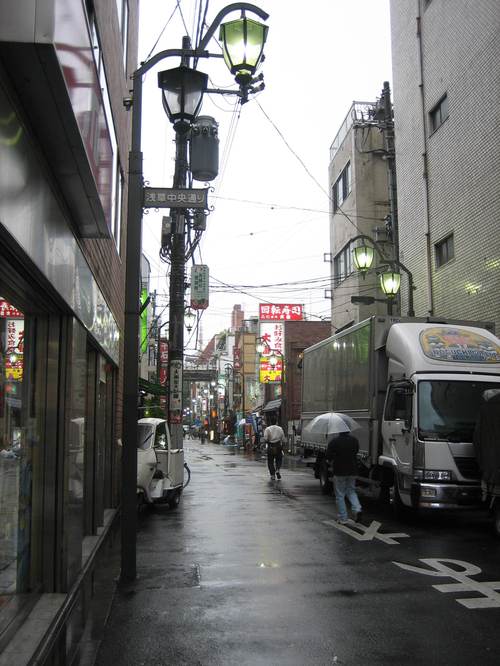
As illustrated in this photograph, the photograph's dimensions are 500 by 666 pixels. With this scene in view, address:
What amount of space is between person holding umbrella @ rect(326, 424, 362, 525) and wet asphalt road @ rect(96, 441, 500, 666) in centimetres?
32

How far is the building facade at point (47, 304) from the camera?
364cm

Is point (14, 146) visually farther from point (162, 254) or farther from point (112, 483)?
point (162, 254)

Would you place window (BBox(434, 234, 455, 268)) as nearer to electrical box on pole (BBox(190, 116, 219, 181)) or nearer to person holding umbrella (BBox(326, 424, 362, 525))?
electrical box on pole (BBox(190, 116, 219, 181))

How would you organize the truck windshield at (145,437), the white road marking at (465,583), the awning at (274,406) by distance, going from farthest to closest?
the awning at (274,406), the truck windshield at (145,437), the white road marking at (465,583)

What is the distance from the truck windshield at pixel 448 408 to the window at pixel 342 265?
1771 centimetres

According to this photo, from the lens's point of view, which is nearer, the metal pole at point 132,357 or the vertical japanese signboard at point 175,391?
the metal pole at point 132,357

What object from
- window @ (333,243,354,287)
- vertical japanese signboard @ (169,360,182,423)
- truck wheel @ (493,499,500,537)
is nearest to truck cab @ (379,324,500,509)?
truck wheel @ (493,499,500,537)

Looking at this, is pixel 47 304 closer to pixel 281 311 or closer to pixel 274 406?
pixel 274 406

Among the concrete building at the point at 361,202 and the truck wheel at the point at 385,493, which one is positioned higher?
the concrete building at the point at 361,202

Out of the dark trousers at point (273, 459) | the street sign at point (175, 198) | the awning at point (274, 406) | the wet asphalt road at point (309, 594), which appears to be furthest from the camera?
the awning at point (274, 406)

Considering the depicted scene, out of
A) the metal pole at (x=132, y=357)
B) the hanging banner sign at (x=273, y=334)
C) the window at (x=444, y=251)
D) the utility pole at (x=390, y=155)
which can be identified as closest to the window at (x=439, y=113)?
the window at (x=444, y=251)

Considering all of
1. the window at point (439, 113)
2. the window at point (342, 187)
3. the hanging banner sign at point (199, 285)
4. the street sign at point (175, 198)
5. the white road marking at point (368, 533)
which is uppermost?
the window at point (342, 187)

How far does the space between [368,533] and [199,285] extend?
14.7 m

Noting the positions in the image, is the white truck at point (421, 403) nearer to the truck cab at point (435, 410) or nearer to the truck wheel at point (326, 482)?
the truck cab at point (435, 410)
